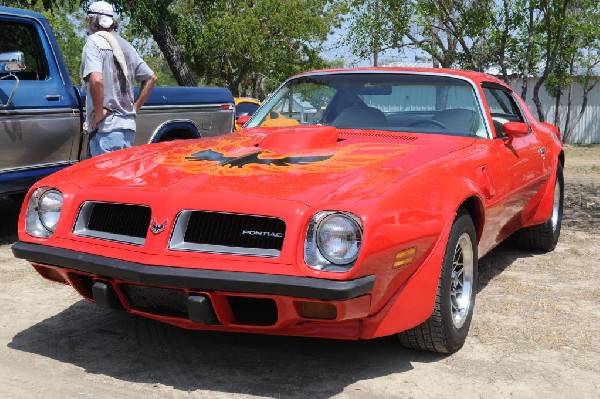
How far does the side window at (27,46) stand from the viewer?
6.55m

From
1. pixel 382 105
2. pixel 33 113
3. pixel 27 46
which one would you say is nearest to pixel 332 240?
pixel 382 105

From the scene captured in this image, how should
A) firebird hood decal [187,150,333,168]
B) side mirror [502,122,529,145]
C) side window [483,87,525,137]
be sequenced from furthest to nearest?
1. side window [483,87,525,137]
2. side mirror [502,122,529,145]
3. firebird hood decal [187,150,333,168]

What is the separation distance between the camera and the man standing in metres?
5.45

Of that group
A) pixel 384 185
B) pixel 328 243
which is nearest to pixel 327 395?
pixel 328 243

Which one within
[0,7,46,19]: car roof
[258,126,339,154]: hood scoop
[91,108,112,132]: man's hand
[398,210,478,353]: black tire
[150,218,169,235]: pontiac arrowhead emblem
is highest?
[0,7,46,19]: car roof

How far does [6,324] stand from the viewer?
4.19 m

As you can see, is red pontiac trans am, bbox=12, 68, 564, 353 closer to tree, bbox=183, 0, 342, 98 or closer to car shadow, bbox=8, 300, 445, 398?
car shadow, bbox=8, 300, 445, 398

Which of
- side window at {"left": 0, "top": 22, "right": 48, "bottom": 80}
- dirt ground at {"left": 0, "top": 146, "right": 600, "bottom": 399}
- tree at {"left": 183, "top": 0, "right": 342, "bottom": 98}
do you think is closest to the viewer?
dirt ground at {"left": 0, "top": 146, "right": 600, "bottom": 399}

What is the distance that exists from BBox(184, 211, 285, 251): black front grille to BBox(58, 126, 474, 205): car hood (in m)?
0.12

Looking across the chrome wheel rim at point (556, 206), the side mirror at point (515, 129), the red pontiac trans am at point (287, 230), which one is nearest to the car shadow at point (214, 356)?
the red pontiac trans am at point (287, 230)

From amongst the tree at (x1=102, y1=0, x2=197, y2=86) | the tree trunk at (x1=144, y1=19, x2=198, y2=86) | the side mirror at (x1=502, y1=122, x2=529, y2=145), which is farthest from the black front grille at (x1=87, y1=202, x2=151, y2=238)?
the tree trunk at (x1=144, y1=19, x2=198, y2=86)

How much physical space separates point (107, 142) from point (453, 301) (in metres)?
2.93

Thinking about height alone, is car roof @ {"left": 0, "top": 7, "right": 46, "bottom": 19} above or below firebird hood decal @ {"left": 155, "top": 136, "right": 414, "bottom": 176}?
above

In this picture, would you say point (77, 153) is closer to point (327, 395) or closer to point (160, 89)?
point (160, 89)
